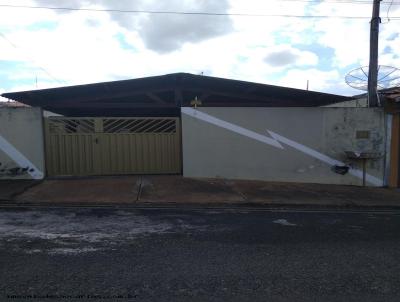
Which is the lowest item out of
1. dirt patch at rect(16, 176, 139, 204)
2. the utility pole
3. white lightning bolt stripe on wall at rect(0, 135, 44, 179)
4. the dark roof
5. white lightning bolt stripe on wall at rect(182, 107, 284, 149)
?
dirt patch at rect(16, 176, 139, 204)

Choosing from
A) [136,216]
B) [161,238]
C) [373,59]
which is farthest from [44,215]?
[373,59]

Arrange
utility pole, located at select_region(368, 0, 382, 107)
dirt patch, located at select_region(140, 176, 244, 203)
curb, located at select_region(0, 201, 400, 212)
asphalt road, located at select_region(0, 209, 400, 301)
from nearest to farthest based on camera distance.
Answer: asphalt road, located at select_region(0, 209, 400, 301)
curb, located at select_region(0, 201, 400, 212)
dirt patch, located at select_region(140, 176, 244, 203)
utility pole, located at select_region(368, 0, 382, 107)

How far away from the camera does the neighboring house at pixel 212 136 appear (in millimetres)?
12773

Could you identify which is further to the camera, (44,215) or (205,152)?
(205,152)

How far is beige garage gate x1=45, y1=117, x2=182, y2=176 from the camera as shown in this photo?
12.7m

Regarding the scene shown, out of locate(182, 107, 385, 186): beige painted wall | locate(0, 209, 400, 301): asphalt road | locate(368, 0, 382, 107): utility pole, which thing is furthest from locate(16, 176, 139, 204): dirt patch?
locate(368, 0, 382, 107): utility pole

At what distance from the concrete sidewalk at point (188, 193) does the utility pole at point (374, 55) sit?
3.28 meters

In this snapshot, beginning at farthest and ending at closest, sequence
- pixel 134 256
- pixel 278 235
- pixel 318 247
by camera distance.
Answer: pixel 278 235
pixel 318 247
pixel 134 256

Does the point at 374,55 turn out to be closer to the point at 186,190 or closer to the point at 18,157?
the point at 186,190

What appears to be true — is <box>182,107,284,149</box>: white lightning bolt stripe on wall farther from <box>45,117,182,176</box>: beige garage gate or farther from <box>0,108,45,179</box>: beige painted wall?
<box>0,108,45,179</box>: beige painted wall

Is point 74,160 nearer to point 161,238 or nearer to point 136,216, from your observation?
point 136,216

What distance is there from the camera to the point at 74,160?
504 inches

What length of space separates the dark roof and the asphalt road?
5135 millimetres

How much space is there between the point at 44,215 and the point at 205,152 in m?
6.12
